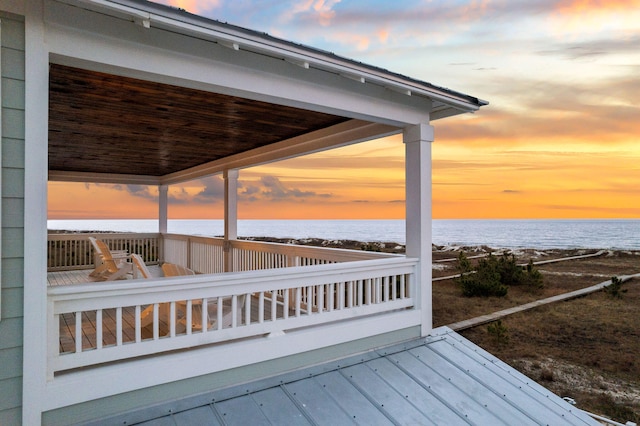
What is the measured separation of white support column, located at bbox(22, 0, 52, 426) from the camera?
2.31 m

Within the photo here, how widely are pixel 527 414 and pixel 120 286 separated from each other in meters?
3.35

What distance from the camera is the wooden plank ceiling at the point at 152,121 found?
3615mm

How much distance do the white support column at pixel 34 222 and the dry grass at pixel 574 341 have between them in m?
8.79

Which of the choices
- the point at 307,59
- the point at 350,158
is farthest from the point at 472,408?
the point at 350,158

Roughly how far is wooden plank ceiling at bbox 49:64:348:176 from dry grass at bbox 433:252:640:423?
7.83 metres

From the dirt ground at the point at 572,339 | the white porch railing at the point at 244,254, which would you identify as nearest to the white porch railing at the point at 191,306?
the white porch railing at the point at 244,254

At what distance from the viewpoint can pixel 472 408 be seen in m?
3.26

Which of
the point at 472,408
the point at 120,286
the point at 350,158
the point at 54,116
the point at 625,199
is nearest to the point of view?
the point at 120,286

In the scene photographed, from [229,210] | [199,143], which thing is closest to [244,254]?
[229,210]

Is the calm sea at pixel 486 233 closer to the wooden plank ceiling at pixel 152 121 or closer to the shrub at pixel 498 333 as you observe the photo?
the shrub at pixel 498 333

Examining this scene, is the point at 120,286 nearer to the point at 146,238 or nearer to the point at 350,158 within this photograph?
the point at 146,238

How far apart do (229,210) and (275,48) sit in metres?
5.13

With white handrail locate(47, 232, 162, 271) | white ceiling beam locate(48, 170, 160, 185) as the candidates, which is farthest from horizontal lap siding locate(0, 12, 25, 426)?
white ceiling beam locate(48, 170, 160, 185)

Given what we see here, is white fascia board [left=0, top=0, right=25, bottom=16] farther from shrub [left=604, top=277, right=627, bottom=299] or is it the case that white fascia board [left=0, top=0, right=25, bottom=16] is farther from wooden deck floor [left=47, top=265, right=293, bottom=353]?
shrub [left=604, top=277, right=627, bottom=299]
